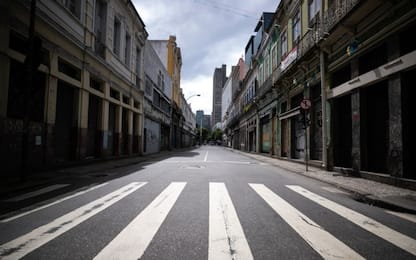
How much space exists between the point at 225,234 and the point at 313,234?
4.41 feet

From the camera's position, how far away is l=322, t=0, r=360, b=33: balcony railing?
9861 mm

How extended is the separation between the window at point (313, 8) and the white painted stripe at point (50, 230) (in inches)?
588

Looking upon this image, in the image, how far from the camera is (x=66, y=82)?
1168 cm

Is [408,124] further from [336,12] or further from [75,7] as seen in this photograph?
[75,7]

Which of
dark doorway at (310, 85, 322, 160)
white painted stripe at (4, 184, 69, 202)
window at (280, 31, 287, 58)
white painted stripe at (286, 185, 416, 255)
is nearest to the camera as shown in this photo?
white painted stripe at (286, 185, 416, 255)

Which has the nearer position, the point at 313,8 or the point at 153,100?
the point at 313,8

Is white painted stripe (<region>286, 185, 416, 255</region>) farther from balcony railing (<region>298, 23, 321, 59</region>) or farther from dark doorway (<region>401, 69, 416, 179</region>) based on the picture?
balcony railing (<region>298, 23, 321, 59</region>)

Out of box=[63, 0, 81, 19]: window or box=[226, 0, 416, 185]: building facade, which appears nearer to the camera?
box=[226, 0, 416, 185]: building facade

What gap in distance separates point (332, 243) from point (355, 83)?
352 inches

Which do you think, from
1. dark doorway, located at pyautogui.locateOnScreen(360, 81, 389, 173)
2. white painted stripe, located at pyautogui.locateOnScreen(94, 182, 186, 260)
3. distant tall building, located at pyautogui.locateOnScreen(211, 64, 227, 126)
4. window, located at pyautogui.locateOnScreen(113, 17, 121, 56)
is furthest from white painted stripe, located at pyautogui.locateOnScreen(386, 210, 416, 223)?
distant tall building, located at pyautogui.locateOnScreen(211, 64, 227, 126)

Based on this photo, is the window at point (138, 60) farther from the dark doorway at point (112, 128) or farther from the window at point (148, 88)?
the dark doorway at point (112, 128)

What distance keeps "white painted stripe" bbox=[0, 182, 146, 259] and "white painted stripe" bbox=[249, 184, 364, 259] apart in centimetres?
358

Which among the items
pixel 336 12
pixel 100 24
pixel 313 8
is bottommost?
pixel 336 12

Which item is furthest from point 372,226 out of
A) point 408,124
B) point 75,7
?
point 75,7
